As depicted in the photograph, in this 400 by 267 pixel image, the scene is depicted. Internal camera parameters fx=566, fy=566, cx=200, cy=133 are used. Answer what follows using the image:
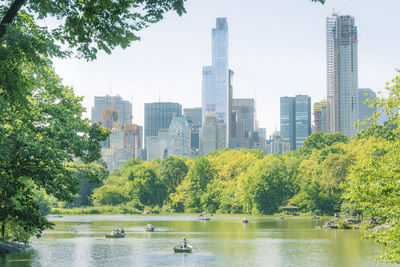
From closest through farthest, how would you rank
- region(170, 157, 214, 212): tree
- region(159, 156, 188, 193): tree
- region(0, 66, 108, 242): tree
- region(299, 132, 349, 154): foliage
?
region(0, 66, 108, 242): tree → region(170, 157, 214, 212): tree → region(299, 132, 349, 154): foliage → region(159, 156, 188, 193): tree

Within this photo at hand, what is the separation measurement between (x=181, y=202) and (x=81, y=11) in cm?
13193

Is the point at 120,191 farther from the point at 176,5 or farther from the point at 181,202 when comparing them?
the point at 176,5

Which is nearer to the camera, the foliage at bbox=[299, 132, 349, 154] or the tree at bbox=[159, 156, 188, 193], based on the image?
the foliage at bbox=[299, 132, 349, 154]

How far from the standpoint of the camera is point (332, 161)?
331ft

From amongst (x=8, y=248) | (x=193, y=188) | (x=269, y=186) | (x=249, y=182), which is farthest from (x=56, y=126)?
(x=193, y=188)

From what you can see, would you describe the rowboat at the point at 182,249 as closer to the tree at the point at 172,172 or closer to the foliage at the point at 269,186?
the foliage at the point at 269,186

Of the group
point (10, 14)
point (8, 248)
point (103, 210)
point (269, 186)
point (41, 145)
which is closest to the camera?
point (10, 14)

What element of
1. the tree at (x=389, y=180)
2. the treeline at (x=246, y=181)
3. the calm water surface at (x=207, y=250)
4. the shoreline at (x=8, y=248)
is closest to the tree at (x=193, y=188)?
the treeline at (x=246, y=181)

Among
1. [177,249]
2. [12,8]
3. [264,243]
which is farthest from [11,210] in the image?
[264,243]

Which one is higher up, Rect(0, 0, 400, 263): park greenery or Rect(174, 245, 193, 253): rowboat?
Rect(0, 0, 400, 263): park greenery

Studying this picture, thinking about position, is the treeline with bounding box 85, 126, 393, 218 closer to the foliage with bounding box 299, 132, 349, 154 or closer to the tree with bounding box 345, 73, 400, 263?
the foliage with bounding box 299, 132, 349, 154

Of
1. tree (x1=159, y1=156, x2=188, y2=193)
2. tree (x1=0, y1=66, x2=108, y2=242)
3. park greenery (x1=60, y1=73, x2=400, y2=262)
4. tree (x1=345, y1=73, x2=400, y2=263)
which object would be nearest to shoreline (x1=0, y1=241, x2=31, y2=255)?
tree (x1=0, y1=66, x2=108, y2=242)

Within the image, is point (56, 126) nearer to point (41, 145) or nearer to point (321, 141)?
point (41, 145)

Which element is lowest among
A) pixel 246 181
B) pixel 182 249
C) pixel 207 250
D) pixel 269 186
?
pixel 207 250
